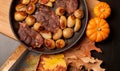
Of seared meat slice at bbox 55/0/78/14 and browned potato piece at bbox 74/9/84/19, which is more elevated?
seared meat slice at bbox 55/0/78/14

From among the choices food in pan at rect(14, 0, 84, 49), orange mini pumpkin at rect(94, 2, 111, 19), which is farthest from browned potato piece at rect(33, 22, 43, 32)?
orange mini pumpkin at rect(94, 2, 111, 19)

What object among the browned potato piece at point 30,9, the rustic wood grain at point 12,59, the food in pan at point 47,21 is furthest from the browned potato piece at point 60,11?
the rustic wood grain at point 12,59

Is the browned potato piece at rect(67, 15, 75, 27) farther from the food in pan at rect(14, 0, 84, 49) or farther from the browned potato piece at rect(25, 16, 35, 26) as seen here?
the browned potato piece at rect(25, 16, 35, 26)

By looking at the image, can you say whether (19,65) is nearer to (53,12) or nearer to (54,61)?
(54,61)

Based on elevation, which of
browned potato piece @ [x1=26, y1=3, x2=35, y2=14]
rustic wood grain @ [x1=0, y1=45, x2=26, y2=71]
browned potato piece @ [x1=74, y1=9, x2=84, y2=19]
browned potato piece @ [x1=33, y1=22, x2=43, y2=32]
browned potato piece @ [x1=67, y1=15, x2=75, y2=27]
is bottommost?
rustic wood grain @ [x1=0, y1=45, x2=26, y2=71]

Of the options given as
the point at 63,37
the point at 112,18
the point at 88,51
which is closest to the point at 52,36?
the point at 63,37

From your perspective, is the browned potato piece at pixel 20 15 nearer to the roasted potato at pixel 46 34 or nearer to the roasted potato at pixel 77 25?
the roasted potato at pixel 46 34
